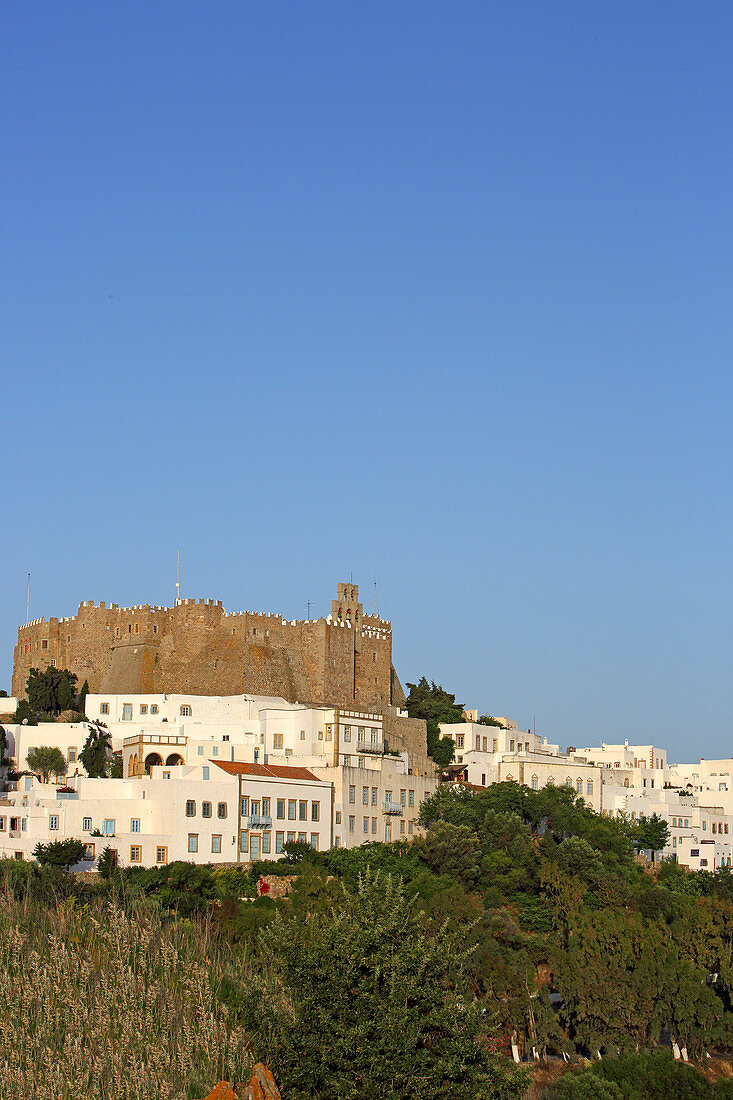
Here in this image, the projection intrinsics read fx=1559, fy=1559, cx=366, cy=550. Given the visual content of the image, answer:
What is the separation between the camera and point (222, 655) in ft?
225

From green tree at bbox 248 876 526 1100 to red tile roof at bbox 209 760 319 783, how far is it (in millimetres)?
25643

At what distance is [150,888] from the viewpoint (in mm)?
47125

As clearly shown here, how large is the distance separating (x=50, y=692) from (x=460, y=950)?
31.9m

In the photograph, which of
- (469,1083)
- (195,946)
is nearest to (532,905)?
(195,946)

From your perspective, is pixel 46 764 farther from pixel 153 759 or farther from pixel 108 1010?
pixel 108 1010

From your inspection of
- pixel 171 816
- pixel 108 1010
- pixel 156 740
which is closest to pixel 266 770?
pixel 171 816

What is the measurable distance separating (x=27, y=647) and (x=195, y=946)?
3439 cm

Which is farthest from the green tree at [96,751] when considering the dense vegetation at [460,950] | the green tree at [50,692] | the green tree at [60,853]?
the dense vegetation at [460,950]

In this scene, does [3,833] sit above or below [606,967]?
above

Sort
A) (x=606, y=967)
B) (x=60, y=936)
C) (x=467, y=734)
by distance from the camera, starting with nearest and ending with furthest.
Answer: (x=60, y=936) → (x=606, y=967) → (x=467, y=734)

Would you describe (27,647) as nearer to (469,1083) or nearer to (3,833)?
(3,833)

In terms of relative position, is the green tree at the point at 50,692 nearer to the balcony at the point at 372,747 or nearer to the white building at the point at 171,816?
the white building at the point at 171,816

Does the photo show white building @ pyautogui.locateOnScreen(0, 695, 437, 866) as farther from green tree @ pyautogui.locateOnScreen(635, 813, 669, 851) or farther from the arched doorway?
green tree @ pyautogui.locateOnScreen(635, 813, 669, 851)

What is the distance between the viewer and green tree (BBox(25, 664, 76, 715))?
215ft
